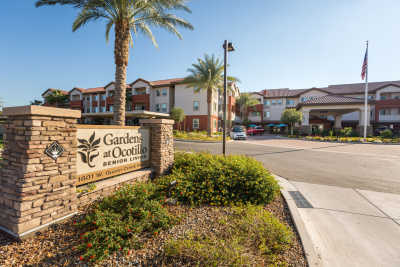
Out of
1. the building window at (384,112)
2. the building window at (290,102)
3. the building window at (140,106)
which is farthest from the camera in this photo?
the building window at (290,102)

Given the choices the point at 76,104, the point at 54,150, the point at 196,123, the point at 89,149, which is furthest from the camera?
the point at 76,104

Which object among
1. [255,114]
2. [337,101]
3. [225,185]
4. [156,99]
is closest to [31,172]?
[225,185]

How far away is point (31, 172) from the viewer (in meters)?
2.77

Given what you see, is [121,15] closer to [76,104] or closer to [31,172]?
[31,172]

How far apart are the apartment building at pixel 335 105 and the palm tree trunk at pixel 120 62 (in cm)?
2864

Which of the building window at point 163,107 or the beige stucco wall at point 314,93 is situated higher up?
the beige stucco wall at point 314,93

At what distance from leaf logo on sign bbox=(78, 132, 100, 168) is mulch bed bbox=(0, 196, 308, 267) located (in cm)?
135

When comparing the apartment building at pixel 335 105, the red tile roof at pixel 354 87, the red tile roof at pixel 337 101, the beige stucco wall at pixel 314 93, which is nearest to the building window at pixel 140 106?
the apartment building at pixel 335 105

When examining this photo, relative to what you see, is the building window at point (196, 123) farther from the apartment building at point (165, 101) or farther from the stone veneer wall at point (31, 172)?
the stone veneer wall at point (31, 172)

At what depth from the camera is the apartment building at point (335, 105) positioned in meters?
26.5

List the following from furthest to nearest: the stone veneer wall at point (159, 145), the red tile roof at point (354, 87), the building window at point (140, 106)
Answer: the red tile roof at point (354, 87), the building window at point (140, 106), the stone veneer wall at point (159, 145)

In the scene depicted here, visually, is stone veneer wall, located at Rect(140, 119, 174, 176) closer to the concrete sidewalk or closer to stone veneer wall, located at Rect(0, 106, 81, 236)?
stone veneer wall, located at Rect(0, 106, 81, 236)

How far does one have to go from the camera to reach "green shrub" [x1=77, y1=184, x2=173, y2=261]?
99.3 inches

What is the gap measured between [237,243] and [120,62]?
9978 mm
